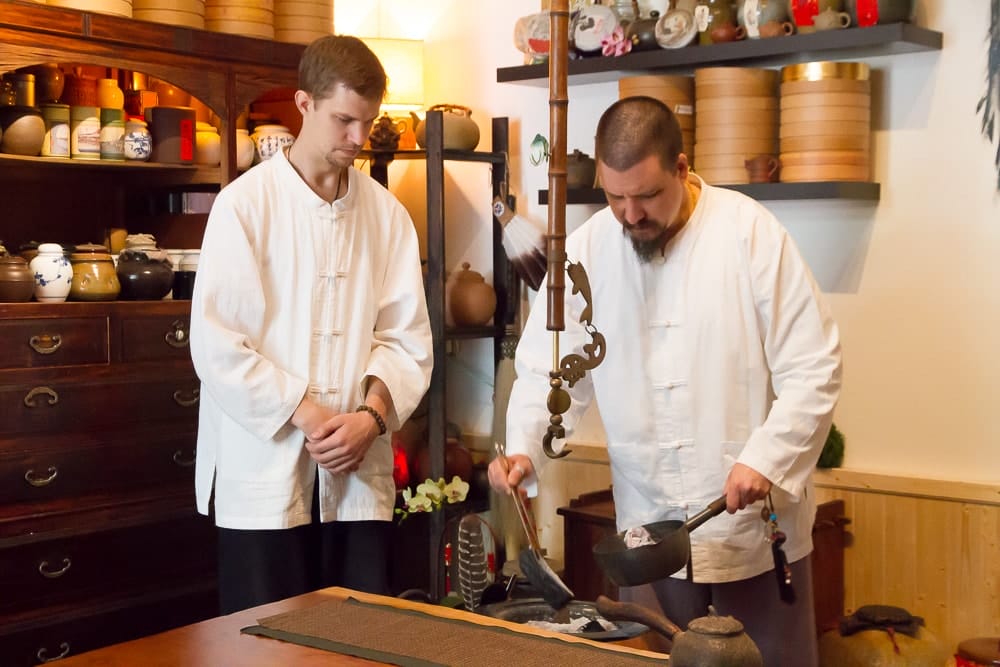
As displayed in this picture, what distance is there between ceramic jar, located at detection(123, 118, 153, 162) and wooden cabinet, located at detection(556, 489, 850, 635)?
148 centimetres

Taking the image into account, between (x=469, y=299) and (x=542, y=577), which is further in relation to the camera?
(x=469, y=299)

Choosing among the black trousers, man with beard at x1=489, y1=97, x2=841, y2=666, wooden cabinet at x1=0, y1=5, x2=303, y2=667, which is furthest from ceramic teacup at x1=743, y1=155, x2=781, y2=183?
wooden cabinet at x1=0, y1=5, x2=303, y2=667

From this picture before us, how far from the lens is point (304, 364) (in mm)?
2633

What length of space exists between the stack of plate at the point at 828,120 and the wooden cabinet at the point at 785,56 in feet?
0.13

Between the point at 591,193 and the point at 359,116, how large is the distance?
1.12 metres

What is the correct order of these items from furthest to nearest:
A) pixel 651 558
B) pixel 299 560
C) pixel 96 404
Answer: pixel 96 404 → pixel 299 560 → pixel 651 558

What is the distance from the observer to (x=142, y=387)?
10.9ft

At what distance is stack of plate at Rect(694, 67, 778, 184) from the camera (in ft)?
10.4

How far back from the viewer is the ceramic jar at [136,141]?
134 inches

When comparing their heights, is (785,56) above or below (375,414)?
above

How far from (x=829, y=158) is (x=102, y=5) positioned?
1861mm

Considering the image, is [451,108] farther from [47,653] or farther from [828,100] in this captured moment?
[47,653]

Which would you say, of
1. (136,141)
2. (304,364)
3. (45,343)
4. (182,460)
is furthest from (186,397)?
(304,364)

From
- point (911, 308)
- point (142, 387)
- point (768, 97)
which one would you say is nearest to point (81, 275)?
point (142, 387)
